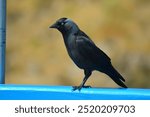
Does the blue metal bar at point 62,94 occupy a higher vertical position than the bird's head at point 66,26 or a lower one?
lower

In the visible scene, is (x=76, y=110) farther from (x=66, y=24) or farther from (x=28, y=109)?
(x=66, y=24)

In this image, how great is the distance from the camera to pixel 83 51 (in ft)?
4.28

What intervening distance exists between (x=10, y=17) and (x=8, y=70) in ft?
0.86

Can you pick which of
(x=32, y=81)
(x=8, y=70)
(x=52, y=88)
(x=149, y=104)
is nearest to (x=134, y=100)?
(x=149, y=104)

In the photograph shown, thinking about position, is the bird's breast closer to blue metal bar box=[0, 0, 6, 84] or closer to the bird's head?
the bird's head

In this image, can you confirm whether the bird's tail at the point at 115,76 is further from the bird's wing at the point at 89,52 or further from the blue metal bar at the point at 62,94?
the blue metal bar at the point at 62,94

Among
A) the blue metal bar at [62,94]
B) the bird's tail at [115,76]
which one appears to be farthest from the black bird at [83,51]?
the blue metal bar at [62,94]

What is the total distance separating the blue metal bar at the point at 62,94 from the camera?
42.8 inches

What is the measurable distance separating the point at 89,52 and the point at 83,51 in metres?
0.02

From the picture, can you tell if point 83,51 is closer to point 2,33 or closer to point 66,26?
point 66,26

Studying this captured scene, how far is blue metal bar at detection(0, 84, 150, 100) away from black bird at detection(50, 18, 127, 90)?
17 cm

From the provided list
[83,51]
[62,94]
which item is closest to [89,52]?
[83,51]

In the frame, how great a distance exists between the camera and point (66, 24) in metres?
1.31

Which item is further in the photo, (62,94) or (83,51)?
(83,51)
